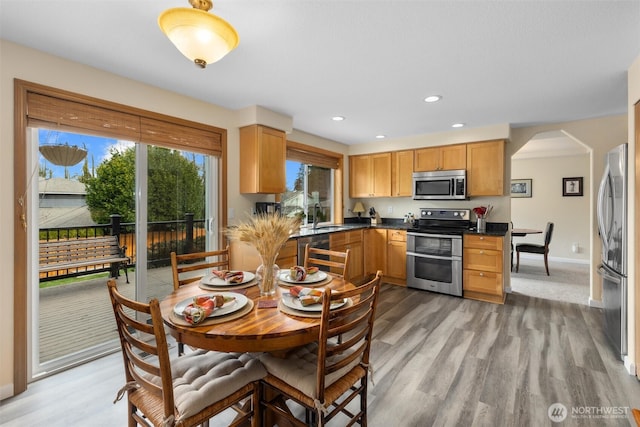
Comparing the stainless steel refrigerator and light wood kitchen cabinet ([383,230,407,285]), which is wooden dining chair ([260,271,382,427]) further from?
light wood kitchen cabinet ([383,230,407,285])

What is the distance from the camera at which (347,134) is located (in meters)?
4.50

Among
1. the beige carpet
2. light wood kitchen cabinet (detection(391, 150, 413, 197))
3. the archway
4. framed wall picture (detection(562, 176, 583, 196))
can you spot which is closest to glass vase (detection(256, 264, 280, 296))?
light wood kitchen cabinet (detection(391, 150, 413, 197))

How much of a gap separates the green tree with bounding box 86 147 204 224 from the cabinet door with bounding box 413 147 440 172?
10.7 feet

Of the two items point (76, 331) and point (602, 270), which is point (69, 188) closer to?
point (76, 331)

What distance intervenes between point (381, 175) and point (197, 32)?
401 centimetres

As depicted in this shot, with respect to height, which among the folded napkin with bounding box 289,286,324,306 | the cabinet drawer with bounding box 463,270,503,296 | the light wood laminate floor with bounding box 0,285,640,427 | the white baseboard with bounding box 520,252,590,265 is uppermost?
the folded napkin with bounding box 289,286,324,306

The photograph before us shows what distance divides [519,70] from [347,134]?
2.48 meters

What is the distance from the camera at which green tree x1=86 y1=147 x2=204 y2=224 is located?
8.27 feet

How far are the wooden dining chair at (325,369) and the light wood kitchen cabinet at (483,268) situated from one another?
2.91 meters

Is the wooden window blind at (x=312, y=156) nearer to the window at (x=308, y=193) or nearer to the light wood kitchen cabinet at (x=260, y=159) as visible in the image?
the window at (x=308, y=193)

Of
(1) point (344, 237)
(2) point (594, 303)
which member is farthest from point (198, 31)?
(2) point (594, 303)

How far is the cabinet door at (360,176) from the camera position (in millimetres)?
5148

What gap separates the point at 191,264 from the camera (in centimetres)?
323

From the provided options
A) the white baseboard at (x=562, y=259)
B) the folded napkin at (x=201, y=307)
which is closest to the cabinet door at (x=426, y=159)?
the folded napkin at (x=201, y=307)
